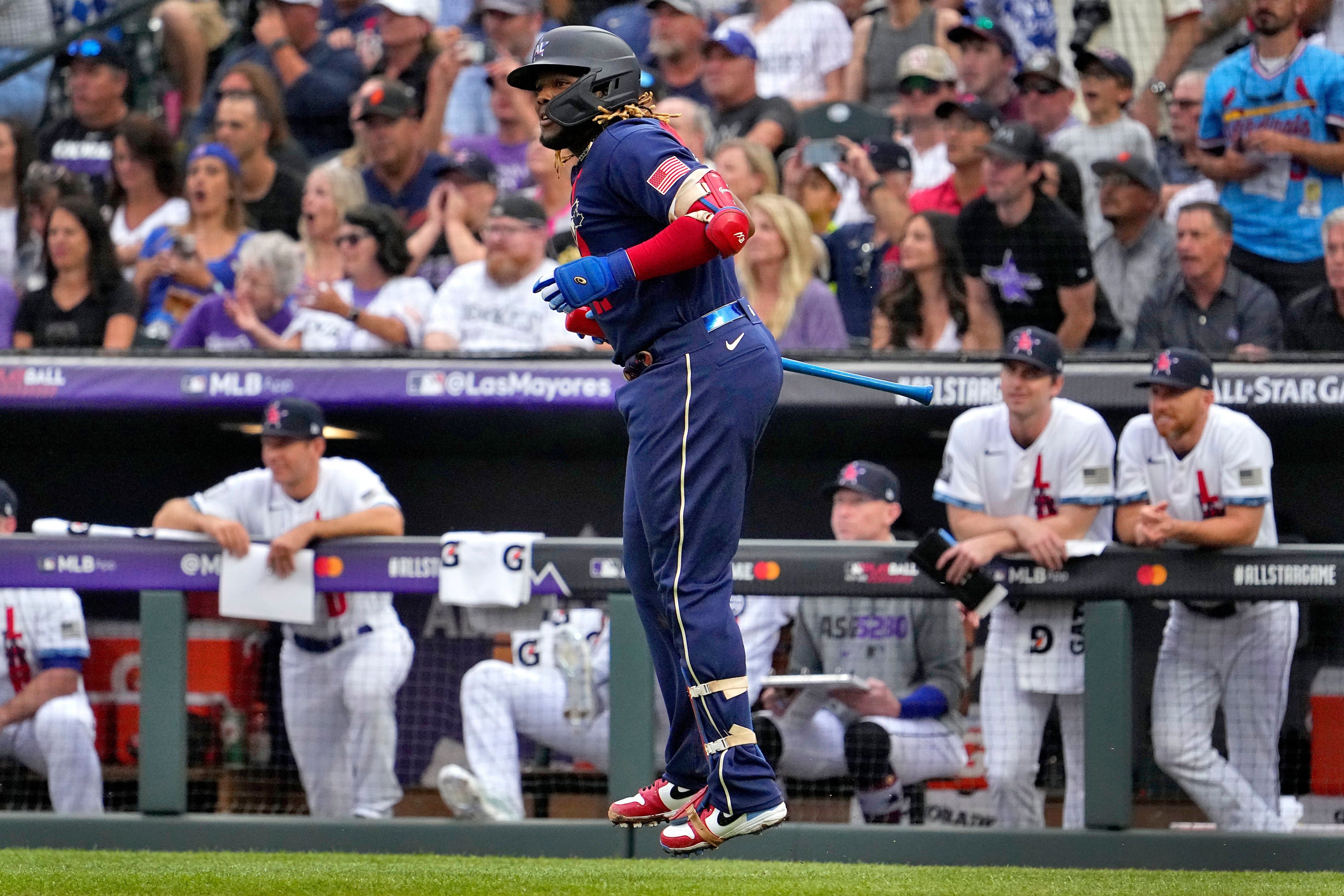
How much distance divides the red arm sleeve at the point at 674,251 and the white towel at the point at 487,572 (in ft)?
6.75

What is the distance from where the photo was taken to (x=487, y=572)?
18.0 feet

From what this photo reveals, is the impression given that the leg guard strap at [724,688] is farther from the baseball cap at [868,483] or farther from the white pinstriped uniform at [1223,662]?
the baseball cap at [868,483]

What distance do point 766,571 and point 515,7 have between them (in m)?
4.46

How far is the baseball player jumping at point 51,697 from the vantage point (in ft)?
18.8

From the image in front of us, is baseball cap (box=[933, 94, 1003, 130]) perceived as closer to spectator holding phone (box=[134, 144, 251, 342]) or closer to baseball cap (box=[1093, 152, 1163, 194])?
baseball cap (box=[1093, 152, 1163, 194])

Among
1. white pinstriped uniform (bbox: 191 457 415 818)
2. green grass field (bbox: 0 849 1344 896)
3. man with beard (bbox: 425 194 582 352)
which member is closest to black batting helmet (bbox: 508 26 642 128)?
green grass field (bbox: 0 849 1344 896)

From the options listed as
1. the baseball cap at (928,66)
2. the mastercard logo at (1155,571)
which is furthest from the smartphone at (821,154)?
the mastercard logo at (1155,571)

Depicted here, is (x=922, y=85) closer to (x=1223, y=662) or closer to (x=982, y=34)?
(x=982, y=34)

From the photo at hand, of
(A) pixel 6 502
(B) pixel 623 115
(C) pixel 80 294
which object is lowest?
(A) pixel 6 502

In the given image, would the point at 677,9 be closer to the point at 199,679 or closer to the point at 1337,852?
the point at 199,679

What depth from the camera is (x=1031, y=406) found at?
5785 millimetres

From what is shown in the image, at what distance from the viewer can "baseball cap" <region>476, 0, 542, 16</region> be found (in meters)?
8.79

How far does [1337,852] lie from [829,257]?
3.36 m

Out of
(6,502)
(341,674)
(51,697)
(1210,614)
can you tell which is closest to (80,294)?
(6,502)
